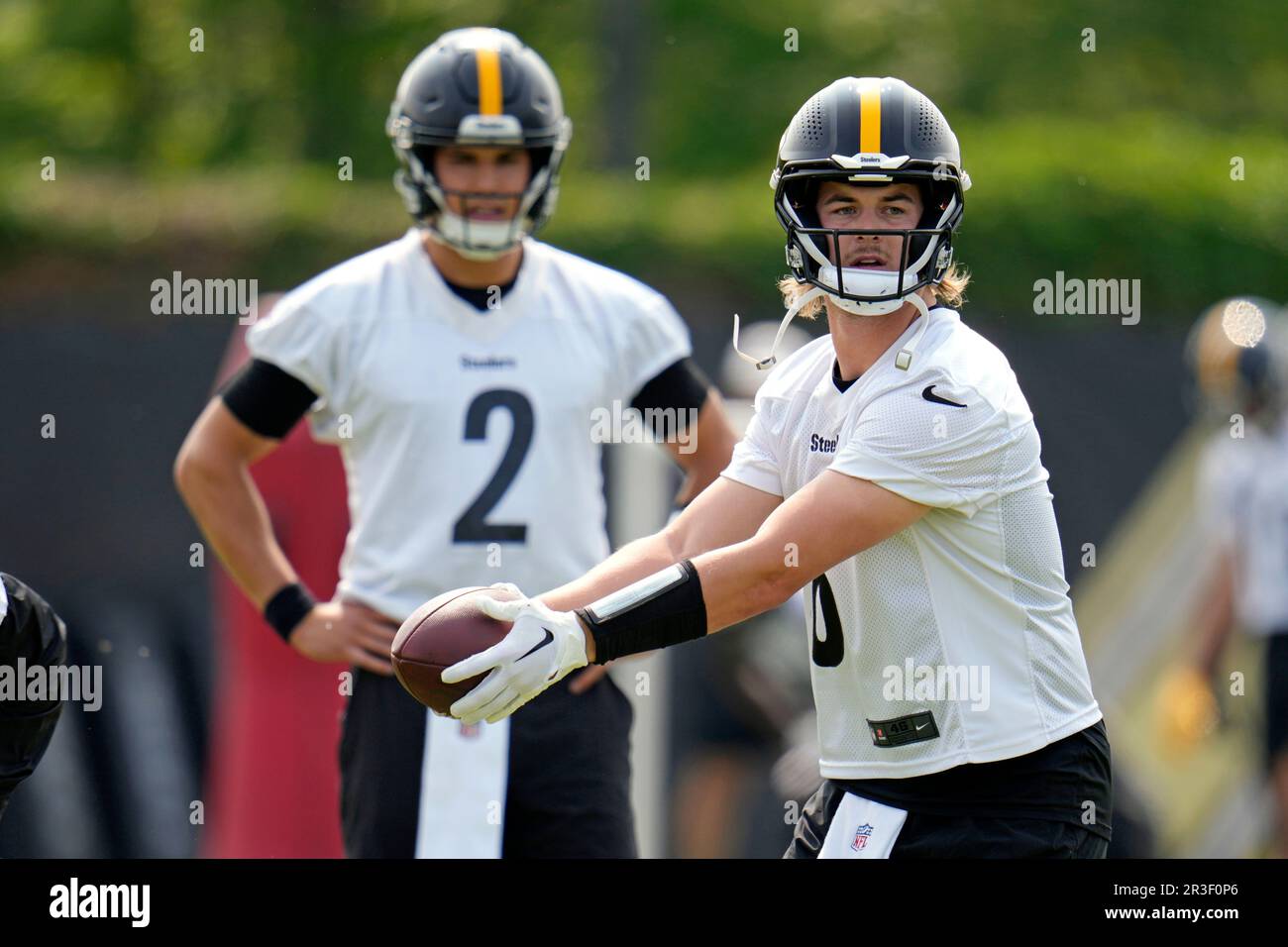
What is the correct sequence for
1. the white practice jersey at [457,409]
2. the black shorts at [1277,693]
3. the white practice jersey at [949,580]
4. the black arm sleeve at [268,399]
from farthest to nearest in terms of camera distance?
1. the black shorts at [1277,693]
2. the black arm sleeve at [268,399]
3. the white practice jersey at [457,409]
4. the white practice jersey at [949,580]

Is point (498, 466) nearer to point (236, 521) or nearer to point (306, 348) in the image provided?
point (306, 348)

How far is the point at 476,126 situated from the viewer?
4.79 m

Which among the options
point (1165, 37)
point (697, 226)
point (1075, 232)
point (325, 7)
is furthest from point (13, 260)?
point (1165, 37)

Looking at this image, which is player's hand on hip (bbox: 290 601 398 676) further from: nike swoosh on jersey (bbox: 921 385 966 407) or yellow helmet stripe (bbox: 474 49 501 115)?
nike swoosh on jersey (bbox: 921 385 966 407)

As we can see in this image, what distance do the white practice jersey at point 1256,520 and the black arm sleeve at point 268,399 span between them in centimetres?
488

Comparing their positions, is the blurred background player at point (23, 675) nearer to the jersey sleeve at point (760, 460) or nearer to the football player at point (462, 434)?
the football player at point (462, 434)

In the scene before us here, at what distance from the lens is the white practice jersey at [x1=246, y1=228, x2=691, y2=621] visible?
183 inches

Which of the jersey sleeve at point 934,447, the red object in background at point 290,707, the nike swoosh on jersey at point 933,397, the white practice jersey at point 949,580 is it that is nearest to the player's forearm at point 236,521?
the white practice jersey at point 949,580

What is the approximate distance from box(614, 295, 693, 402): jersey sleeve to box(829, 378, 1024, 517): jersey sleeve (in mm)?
1294

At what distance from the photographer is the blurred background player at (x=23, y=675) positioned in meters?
3.97

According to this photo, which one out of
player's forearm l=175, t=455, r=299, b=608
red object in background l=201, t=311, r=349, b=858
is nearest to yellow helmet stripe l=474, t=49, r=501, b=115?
player's forearm l=175, t=455, r=299, b=608

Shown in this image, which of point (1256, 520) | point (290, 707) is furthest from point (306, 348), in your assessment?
point (1256, 520)

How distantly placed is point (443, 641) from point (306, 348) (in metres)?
1.39
